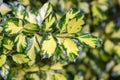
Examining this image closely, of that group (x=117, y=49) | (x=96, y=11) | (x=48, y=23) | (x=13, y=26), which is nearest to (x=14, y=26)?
(x=13, y=26)

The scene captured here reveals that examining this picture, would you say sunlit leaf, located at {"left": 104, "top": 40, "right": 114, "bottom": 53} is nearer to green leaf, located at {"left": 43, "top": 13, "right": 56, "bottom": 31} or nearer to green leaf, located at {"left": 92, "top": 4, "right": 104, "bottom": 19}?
green leaf, located at {"left": 92, "top": 4, "right": 104, "bottom": 19}

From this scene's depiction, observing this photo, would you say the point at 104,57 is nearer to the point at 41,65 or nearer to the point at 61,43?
the point at 41,65

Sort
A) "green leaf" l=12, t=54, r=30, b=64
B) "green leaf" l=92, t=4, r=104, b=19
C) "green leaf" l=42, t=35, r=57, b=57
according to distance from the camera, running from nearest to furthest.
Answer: "green leaf" l=42, t=35, r=57, b=57, "green leaf" l=12, t=54, r=30, b=64, "green leaf" l=92, t=4, r=104, b=19

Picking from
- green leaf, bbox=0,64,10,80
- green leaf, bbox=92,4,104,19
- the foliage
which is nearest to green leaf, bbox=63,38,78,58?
the foliage

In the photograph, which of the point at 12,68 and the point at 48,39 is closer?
the point at 48,39

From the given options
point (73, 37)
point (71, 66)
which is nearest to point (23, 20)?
point (73, 37)

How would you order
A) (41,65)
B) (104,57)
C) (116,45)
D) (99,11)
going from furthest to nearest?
(104,57) < (116,45) < (99,11) < (41,65)
